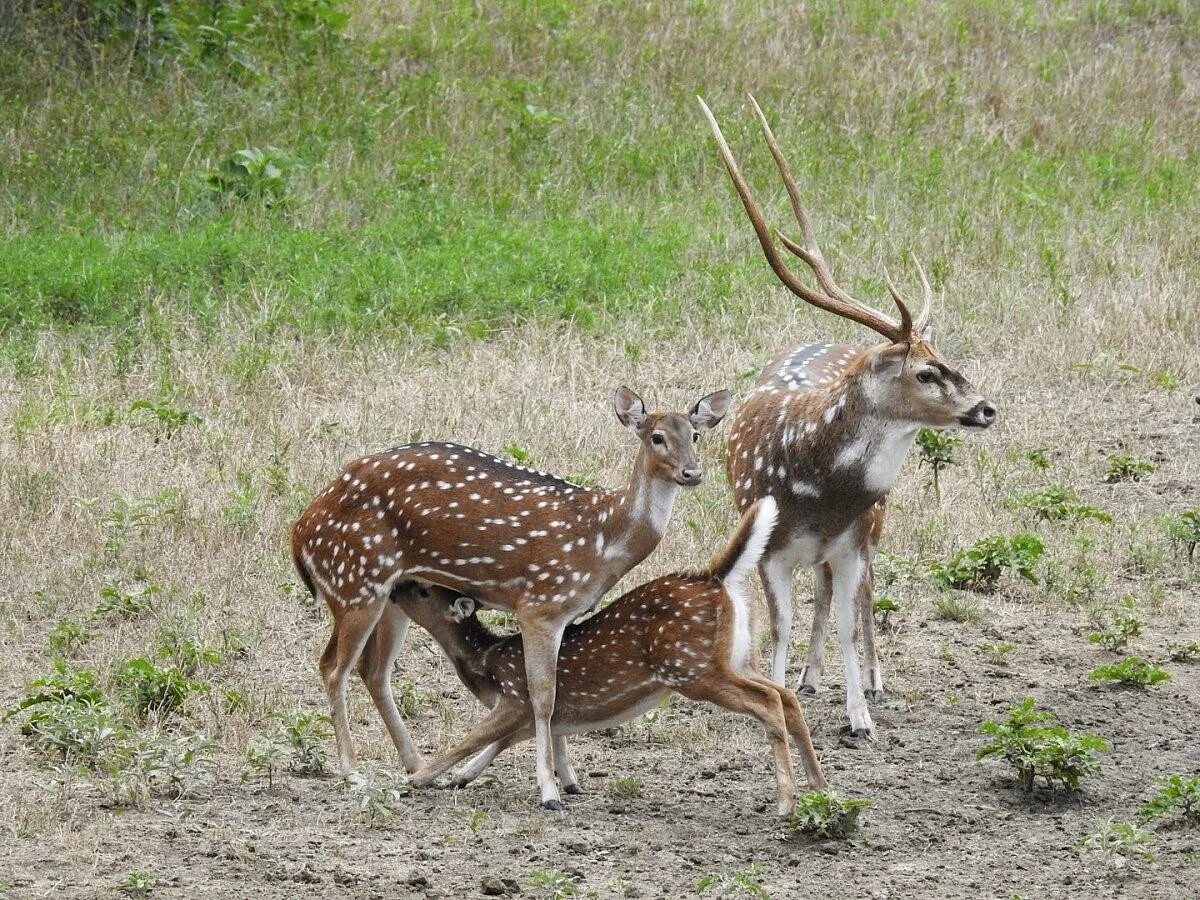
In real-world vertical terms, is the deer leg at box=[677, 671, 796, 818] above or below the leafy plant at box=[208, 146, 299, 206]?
below

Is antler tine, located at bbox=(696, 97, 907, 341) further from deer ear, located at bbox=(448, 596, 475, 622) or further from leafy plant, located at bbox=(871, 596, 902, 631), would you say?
deer ear, located at bbox=(448, 596, 475, 622)

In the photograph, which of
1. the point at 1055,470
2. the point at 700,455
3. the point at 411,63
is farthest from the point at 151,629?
the point at 411,63

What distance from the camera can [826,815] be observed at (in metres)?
6.36

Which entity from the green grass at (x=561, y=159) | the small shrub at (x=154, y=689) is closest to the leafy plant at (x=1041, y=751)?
the small shrub at (x=154, y=689)

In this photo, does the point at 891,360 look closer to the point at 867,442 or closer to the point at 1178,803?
the point at 867,442

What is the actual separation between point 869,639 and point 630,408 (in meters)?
1.59

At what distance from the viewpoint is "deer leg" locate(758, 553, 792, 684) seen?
25.0 ft

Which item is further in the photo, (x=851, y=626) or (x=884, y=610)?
(x=884, y=610)

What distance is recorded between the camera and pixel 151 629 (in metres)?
8.32

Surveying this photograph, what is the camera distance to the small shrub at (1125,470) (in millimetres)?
10453

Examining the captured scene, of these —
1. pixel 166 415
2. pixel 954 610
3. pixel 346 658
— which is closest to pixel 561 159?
pixel 166 415

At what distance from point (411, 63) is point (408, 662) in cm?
999

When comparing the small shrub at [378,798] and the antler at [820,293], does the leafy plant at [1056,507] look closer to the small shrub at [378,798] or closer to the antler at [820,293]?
the antler at [820,293]

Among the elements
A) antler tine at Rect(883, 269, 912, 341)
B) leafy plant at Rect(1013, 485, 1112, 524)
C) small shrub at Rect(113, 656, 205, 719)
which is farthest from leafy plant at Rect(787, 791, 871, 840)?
leafy plant at Rect(1013, 485, 1112, 524)
